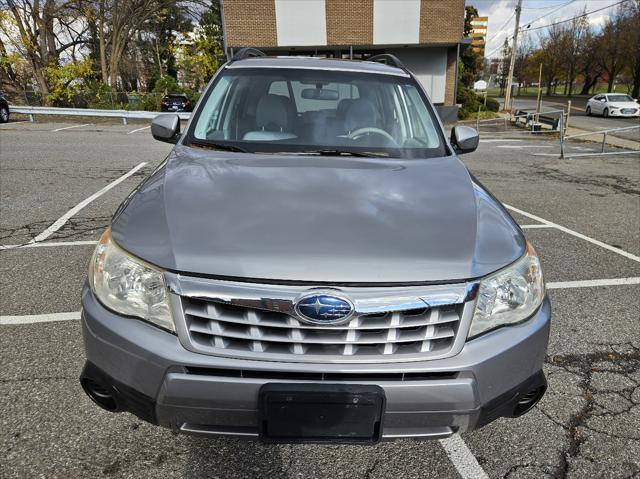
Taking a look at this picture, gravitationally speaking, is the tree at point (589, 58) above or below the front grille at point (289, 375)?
above

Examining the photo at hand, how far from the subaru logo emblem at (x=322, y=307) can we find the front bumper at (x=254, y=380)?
0.17 metres

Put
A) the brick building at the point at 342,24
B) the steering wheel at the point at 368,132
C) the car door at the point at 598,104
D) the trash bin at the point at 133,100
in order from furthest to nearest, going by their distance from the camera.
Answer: the car door at the point at 598,104 < the trash bin at the point at 133,100 < the brick building at the point at 342,24 < the steering wheel at the point at 368,132

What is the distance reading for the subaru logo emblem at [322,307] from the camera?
1.56 meters

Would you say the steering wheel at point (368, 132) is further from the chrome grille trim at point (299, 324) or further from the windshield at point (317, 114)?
the chrome grille trim at point (299, 324)

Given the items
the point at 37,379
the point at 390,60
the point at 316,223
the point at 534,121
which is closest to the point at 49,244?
the point at 37,379

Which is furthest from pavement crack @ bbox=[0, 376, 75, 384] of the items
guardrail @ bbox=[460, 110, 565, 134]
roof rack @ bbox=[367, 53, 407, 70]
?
guardrail @ bbox=[460, 110, 565, 134]

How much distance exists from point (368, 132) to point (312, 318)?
1.69 m

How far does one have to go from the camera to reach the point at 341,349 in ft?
5.24

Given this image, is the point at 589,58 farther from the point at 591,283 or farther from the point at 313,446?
the point at 313,446

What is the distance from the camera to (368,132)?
2922 millimetres

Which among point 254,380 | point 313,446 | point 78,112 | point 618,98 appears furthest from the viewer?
point 618,98

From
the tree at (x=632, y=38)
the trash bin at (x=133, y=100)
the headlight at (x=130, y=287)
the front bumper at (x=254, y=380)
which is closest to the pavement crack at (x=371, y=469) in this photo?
the front bumper at (x=254, y=380)

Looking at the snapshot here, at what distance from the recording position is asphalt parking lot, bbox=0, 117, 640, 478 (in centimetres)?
200

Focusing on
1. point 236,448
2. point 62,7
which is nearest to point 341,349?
point 236,448
